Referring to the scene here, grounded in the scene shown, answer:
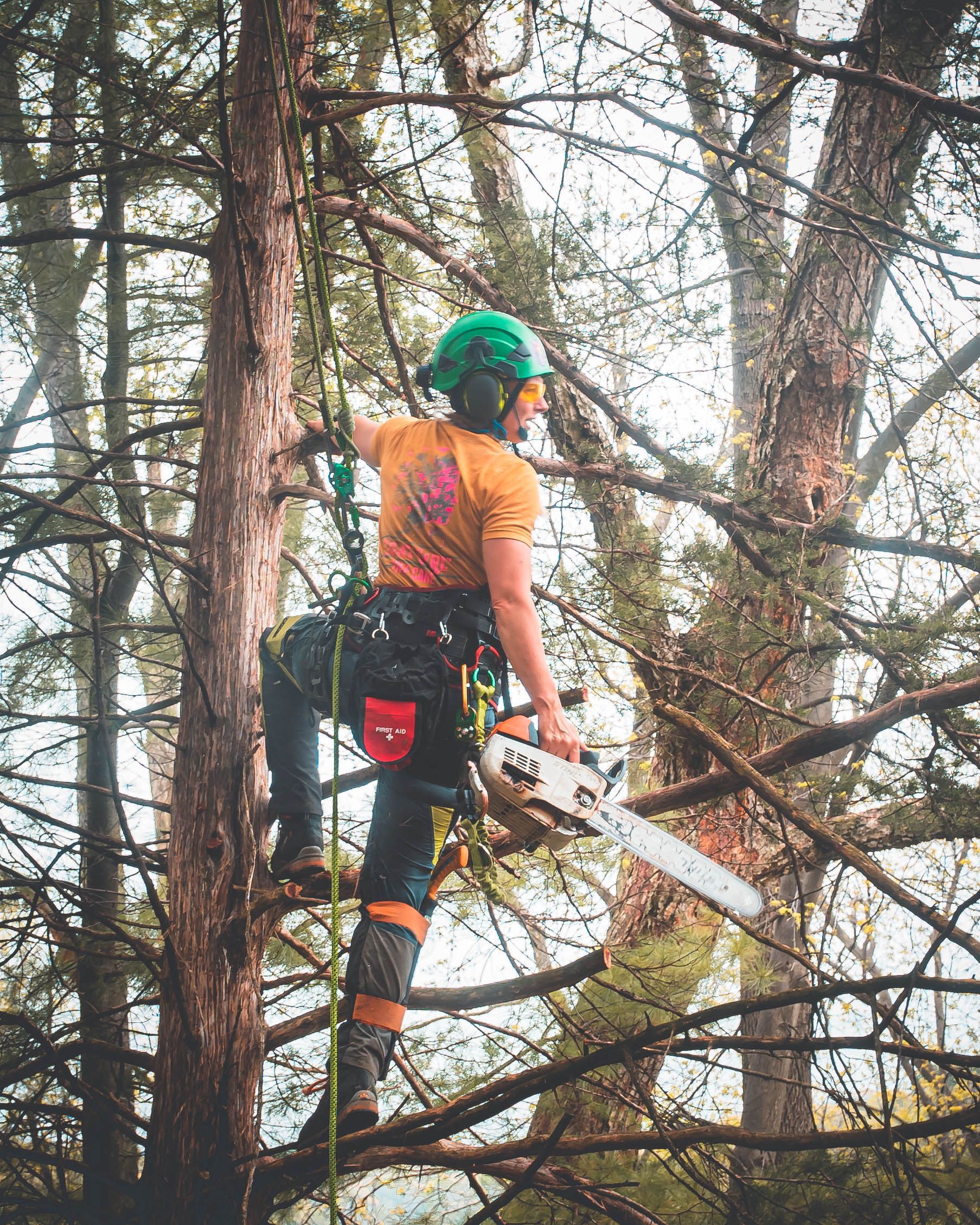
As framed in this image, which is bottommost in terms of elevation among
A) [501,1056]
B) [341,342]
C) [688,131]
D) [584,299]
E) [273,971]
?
[501,1056]

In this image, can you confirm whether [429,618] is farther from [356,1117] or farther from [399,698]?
[356,1117]

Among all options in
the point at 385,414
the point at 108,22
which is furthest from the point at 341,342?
the point at 108,22

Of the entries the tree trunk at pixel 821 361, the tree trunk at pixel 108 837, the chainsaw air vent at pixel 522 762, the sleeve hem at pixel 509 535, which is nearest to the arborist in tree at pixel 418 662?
the sleeve hem at pixel 509 535

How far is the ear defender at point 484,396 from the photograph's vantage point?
258cm

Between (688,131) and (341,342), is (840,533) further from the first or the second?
(341,342)

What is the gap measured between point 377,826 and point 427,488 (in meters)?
0.89

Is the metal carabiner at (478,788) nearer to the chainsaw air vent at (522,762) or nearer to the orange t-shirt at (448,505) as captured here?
the chainsaw air vent at (522,762)

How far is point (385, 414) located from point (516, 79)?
1.74 m

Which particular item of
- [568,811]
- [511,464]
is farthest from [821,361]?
[568,811]

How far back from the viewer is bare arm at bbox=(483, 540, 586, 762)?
7.52ft

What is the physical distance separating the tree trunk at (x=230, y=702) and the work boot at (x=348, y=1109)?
15.4 inches

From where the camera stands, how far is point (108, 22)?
12.0 ft

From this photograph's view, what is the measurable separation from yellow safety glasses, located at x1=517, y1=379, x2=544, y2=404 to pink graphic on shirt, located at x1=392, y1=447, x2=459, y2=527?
0.29m

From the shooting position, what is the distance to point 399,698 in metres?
2.40
